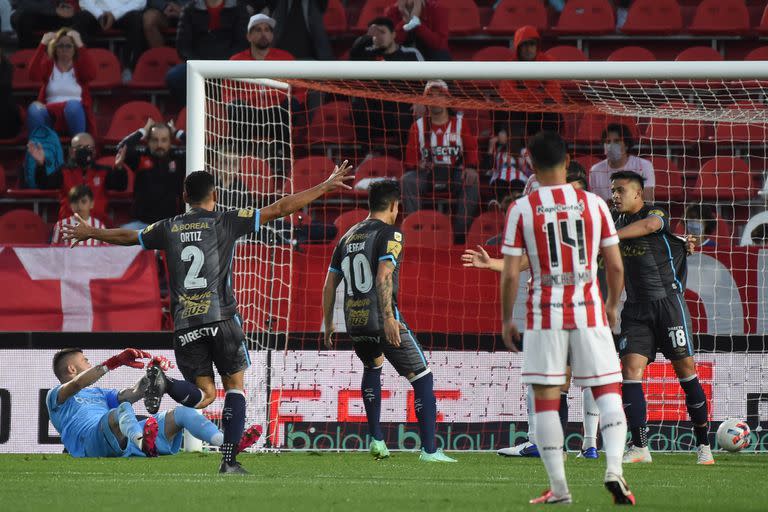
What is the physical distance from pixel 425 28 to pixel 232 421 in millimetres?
7899

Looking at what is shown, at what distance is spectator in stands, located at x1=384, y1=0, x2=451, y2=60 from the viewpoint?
14.1 m

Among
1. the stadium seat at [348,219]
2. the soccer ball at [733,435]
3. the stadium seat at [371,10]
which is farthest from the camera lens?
the stadium seat at [371,10]

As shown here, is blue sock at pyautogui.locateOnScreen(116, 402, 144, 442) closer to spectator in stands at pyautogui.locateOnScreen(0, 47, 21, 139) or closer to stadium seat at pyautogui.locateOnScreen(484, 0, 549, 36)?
spectator in stands at pyautogui.locateOnScreen(0, 47, 21, 139)

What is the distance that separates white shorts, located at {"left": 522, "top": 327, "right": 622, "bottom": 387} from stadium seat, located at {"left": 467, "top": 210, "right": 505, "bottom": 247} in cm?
555

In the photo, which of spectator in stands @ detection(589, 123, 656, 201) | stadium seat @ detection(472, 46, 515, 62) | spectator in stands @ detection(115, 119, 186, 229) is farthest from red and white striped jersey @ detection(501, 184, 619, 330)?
stadium seat @ detection(472, 46, 515, 62)

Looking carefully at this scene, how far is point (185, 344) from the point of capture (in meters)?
7.50

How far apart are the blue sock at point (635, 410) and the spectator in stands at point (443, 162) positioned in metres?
3.08

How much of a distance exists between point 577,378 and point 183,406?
3.78m

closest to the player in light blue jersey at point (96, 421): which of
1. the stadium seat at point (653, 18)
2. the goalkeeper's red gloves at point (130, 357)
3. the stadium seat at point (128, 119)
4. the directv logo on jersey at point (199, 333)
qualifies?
the goalkeeper's red gloves at point (130, 357)

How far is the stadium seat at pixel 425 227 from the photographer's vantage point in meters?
11.4

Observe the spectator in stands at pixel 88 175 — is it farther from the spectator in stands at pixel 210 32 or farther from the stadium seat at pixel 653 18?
the stadium seat at pixel 653 18

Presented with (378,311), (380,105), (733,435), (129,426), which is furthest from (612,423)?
(380,105)

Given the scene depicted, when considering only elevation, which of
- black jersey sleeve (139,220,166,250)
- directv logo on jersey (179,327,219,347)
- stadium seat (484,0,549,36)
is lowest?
directv logo on jersey (179,327,219,347)

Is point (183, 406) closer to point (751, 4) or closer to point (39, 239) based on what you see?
point (39, 239)
